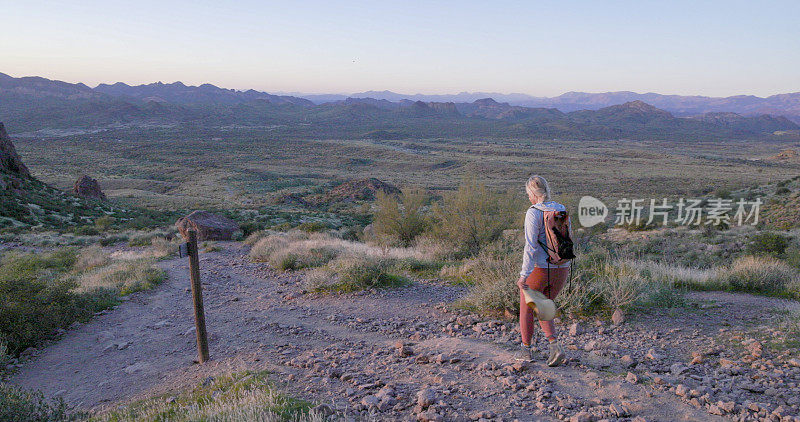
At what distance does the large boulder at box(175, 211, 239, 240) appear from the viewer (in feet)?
56.3

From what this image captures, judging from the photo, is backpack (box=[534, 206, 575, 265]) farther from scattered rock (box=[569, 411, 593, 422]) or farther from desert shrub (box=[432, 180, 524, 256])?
desert shrub (box=[432, 180, 524, 256])

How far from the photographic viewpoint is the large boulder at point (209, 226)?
17172 mm

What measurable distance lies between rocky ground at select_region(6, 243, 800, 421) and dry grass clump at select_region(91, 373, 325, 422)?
26cm

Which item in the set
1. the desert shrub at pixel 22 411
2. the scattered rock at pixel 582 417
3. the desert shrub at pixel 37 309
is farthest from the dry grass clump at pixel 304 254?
the scattered rock at pixel 582 417

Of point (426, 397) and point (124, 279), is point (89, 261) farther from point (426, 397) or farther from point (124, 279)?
point (426, 397)

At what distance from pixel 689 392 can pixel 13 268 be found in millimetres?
13500

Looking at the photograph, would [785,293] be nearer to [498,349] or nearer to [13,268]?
[498,349]

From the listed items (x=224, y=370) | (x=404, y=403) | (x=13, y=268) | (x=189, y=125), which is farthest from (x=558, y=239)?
(x=189, y=125)

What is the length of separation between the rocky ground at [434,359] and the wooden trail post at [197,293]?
0.22 m

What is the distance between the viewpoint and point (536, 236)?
171 inches

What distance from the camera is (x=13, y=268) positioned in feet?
36.7

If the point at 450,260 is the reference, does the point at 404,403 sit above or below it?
above

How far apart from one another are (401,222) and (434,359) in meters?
10.5

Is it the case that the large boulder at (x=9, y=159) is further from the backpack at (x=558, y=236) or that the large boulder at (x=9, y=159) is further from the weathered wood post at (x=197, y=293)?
the backpack at (x=558, y=236)
